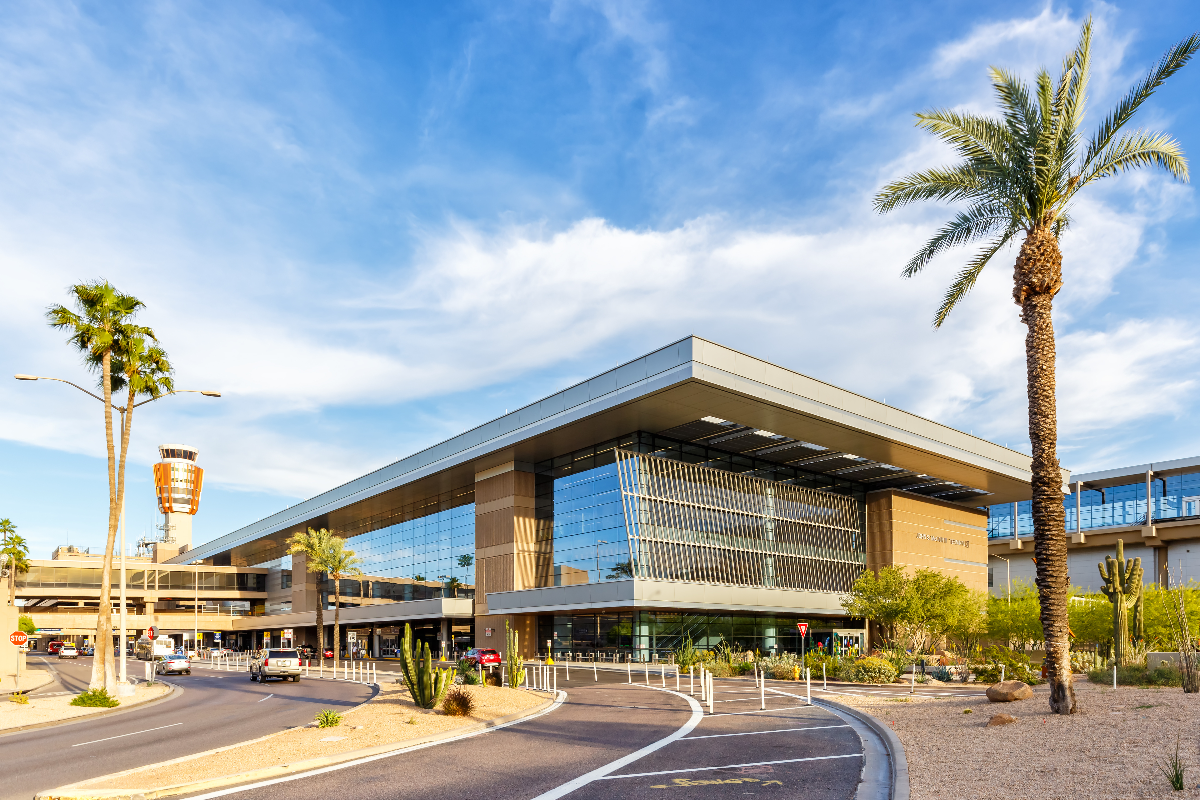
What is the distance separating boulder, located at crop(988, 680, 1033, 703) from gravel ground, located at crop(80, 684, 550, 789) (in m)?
11.2

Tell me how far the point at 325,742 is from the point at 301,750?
3.52ft

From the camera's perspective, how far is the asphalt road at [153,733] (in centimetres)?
1505

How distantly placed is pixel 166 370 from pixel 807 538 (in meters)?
45.7

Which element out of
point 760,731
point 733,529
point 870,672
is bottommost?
point 870,672

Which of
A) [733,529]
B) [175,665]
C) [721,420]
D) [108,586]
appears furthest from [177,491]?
[108,586]

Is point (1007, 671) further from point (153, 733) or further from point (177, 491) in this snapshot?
point (177, 491)

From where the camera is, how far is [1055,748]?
1306cm

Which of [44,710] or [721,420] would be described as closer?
[44,710]

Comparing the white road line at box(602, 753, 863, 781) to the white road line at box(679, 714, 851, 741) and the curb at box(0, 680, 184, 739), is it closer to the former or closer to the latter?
the white road line at box(679, 714, 851, 741)

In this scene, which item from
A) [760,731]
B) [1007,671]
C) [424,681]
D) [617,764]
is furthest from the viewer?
[1007,671]

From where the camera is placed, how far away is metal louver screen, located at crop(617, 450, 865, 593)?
5519 cm

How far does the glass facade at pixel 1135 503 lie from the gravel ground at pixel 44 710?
73353 mm

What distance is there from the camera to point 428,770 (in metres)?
13.7

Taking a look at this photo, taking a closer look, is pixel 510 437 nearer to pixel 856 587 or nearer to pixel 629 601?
pixel 629 601
